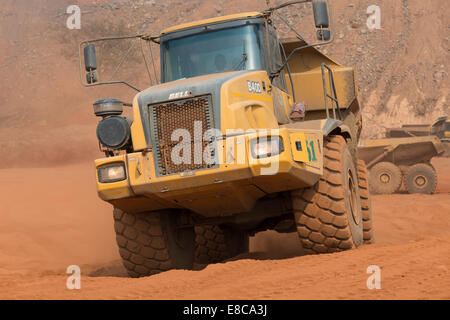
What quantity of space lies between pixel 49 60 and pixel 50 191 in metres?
29.3

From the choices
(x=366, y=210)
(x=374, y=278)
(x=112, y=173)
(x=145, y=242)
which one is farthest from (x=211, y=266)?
(x=366, y=210)

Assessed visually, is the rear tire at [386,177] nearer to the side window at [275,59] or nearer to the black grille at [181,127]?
the side window at [275,59]

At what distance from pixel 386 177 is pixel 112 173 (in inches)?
506

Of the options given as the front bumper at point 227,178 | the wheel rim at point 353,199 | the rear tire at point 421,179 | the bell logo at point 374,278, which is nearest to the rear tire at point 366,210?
the wheel rim at point 353,199

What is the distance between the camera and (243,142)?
18.7 feet

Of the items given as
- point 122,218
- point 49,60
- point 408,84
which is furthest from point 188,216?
point 49,60

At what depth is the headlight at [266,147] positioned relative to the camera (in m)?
5.68

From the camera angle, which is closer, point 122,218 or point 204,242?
point 122,218

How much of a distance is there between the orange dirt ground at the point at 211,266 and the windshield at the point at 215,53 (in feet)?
6.81

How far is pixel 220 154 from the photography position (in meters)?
5.80

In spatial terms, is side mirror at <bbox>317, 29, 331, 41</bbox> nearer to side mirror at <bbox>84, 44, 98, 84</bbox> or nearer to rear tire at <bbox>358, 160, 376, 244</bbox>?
side mirror at <bbox>84, 44, 98, 84</bbox>

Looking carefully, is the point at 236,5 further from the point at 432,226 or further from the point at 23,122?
the point at 432,226

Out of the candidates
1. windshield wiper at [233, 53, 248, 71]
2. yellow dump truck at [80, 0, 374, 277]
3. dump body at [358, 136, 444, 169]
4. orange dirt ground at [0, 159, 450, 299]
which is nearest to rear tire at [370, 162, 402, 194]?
dump body at [358, 136, 444, 169]

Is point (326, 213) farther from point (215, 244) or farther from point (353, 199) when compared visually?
point (215, 244)
